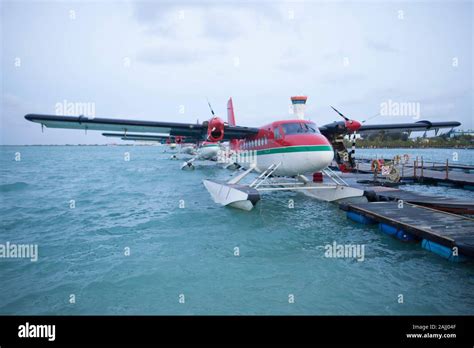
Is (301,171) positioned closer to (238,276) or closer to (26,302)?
(238,276)

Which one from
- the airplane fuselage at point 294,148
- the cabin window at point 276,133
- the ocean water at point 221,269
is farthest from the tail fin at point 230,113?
the ocean water at point 221,269

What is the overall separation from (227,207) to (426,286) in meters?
8.46

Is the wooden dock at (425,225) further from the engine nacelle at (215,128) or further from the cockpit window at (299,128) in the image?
the engine nacelle at (215,128)

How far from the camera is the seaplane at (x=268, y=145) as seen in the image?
34.2ft

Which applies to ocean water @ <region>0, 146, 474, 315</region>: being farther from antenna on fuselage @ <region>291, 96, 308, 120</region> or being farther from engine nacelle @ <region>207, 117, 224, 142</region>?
antenna on fuselage @ <region>291, 96, 308, 120</region>

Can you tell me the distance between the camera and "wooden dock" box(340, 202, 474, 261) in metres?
6.02

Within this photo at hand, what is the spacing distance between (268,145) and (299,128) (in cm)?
168

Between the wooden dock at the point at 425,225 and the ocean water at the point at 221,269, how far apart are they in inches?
11.5

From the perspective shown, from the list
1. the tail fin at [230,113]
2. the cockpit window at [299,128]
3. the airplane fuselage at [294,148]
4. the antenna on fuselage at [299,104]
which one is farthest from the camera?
the tail fin at [230,113]

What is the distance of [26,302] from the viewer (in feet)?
16.4

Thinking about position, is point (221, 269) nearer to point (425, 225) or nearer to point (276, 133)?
point (425, 225)

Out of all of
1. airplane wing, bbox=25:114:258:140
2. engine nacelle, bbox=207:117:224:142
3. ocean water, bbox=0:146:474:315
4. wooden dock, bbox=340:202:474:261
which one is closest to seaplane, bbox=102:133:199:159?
airplane wing, bbox=25:114:258:140

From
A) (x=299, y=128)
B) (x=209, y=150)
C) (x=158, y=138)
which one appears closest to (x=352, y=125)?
(x=299, y=128)
